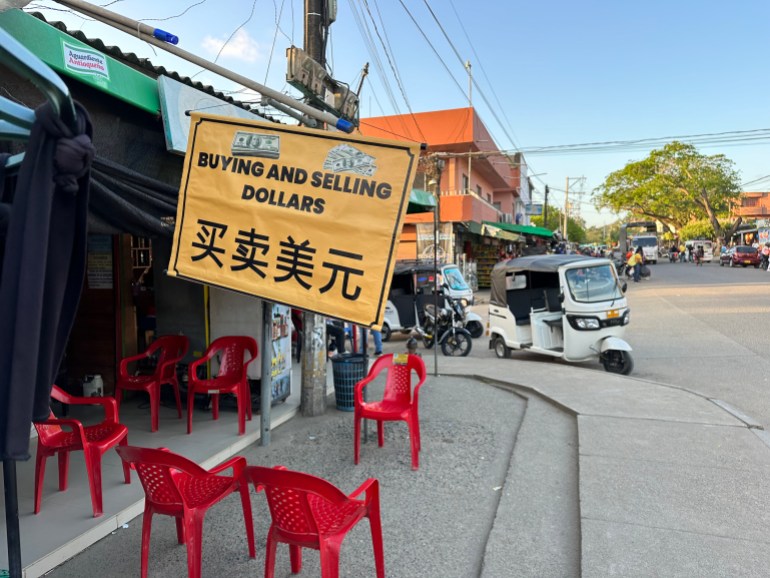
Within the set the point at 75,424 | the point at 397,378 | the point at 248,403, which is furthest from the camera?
the point at 248,403

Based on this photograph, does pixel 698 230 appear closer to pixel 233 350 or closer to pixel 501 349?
pixel 501 349

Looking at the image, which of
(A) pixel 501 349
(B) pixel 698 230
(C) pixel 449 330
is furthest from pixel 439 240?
(B) pixel 698 230

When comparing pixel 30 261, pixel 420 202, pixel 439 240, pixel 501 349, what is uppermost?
pixel 439 240

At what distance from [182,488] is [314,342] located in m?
3.67

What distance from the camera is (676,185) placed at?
172ft

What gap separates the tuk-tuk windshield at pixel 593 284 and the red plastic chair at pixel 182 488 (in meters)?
7.09

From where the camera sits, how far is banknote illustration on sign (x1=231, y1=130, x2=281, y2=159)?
350 centimetres

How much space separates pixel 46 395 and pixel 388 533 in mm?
2645

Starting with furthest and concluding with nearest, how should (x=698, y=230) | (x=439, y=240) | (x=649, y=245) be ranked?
(x=698, y=230) < (x=649, y=245) < (x=439, y=240)

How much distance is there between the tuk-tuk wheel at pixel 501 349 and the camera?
10539 mm

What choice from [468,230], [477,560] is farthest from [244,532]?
[468,230]

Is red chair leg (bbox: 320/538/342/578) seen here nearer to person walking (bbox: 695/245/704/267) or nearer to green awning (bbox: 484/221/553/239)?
green awning (bbox: 484/221/553/239)

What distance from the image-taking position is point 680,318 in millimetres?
14516

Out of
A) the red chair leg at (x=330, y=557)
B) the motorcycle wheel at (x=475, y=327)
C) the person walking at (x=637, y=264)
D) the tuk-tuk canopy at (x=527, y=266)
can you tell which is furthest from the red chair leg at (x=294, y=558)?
the person walking at (x=637, y=264)
